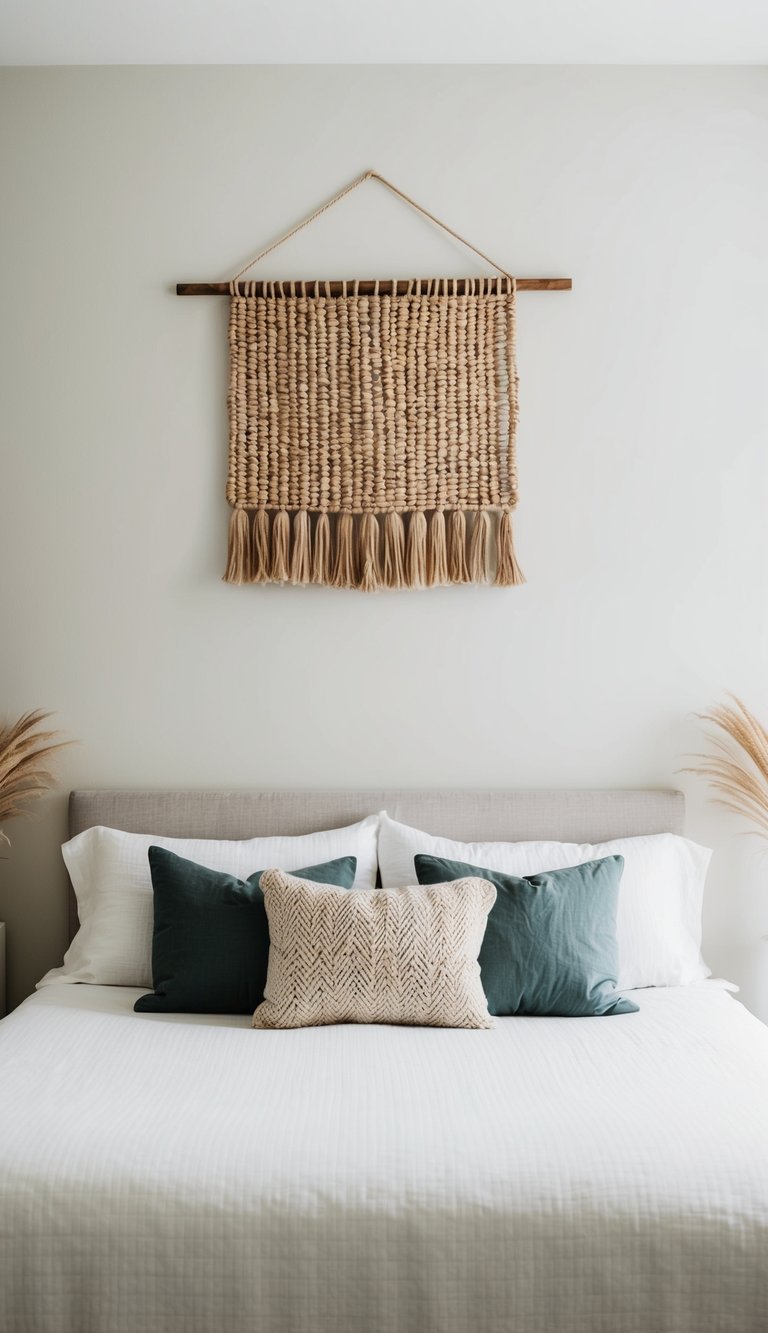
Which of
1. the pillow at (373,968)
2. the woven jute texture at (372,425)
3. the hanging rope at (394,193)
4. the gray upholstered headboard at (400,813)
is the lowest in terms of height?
the pillow at (373,968)

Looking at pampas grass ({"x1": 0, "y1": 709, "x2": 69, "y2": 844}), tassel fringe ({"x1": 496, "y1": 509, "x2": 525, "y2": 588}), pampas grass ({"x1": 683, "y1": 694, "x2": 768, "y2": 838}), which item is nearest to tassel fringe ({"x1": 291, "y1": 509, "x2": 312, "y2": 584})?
tassel fringe ({"x1": 496, "y1": 509, "x2": 525, "y2": 588})

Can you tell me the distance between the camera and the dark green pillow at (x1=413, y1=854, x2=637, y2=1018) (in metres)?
2.28

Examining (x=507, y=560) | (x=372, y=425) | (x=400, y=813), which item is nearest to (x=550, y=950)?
(x=400, y=813)

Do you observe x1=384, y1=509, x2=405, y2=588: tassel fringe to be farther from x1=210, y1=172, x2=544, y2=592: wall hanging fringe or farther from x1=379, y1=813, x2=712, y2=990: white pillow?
x1=379, y1=813, x2=712, y2=990: white pillow

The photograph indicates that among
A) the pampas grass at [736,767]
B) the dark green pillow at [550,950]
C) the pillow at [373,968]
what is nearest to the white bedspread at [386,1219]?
the pillow at [373,968]

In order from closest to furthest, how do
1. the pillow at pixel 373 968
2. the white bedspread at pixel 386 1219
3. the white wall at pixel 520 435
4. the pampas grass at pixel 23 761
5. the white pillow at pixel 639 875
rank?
the white bedspread at pixel 386 1219, the pillow at pixel 373 968, the white pillow at pixel 639 875, the pampas grass at pixel 23 761, the white wall at pixel 520 435

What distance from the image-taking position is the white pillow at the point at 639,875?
2.49 metres

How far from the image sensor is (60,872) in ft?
9.30

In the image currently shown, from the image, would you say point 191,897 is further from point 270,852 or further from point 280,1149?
point 280,1149

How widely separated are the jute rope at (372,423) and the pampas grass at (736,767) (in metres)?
0.67

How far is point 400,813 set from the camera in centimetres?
273

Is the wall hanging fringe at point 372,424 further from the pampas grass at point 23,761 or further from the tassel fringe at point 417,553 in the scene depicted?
the pampas grass at point 23,761

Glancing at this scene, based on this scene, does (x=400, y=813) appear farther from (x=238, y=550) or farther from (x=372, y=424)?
(x=372, y=424)

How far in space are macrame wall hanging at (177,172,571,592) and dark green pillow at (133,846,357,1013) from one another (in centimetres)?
85
